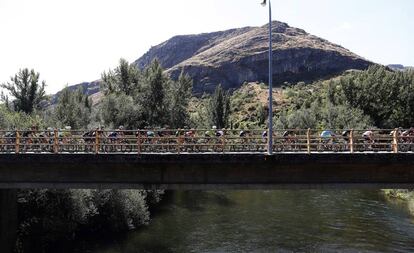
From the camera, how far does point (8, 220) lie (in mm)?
26438

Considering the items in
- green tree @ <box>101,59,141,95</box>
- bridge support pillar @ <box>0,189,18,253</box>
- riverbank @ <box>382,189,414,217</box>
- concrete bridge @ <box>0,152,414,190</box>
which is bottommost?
riverbank @ <box>382,189,414,217</box>

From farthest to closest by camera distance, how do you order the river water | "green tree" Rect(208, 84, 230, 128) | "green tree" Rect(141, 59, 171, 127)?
"green tree" Rect(208, 84, 230, 128) < "green tree" Rect(141, 59, 171, 127) < the river water

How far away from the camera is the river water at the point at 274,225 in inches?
1273

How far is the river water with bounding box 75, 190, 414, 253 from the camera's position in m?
32.3

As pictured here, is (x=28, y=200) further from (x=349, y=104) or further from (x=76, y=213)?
(x=349, y=104)

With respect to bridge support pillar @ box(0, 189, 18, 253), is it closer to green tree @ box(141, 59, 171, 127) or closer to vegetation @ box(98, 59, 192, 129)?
vegetation @ box(98, 59, 192, 129)

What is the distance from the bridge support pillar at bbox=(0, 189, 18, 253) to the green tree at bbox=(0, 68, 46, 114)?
44.1 meters

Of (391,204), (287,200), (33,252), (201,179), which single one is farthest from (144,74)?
(201,179)

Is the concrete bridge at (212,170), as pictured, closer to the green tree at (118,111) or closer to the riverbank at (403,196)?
the riverbank at (403,196)

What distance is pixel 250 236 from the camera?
114 feet

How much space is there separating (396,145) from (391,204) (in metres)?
28.2

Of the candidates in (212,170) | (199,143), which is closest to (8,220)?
(199,143)

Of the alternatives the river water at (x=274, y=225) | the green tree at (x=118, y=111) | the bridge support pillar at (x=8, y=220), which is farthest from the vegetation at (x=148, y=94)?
the bridge support pillar at (x=8, y=220)

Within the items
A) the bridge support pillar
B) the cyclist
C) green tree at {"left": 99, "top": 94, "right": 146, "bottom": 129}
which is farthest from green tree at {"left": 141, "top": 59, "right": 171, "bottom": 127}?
the cyclist
